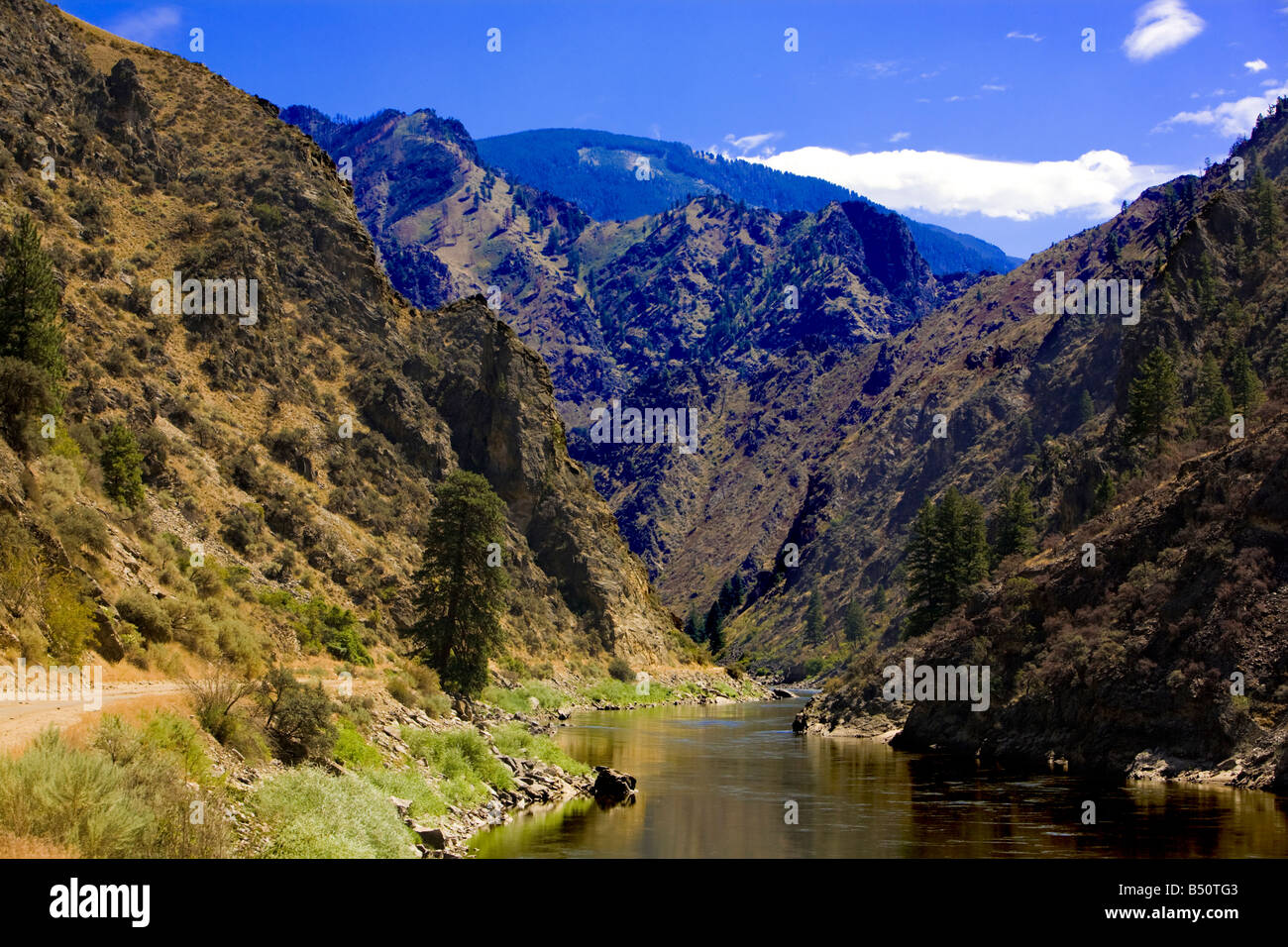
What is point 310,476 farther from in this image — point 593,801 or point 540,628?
point 593,801

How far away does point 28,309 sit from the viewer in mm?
40781

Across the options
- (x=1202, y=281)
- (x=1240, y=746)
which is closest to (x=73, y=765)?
(x=1240, y=746)

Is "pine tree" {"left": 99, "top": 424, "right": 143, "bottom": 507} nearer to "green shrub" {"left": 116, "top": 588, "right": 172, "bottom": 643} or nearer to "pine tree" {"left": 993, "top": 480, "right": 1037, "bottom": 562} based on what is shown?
"green shrub" {"left": 116, "top": 588, "right": 172, "bottom": 643}

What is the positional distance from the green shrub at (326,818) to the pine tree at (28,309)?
81.5ft

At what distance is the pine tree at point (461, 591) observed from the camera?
2147 inches

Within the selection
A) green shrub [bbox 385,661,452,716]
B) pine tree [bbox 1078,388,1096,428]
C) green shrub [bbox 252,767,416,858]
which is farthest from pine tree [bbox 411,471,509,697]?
pine tree [bbox 1078,388,1096,428]

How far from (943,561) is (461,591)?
138 feet

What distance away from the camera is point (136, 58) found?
3674 inches

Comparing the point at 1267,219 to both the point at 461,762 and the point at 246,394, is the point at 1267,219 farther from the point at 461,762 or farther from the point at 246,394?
the point at 461,762

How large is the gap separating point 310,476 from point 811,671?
109 meters

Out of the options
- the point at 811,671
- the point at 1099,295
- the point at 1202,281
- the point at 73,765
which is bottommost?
the point at 811,671

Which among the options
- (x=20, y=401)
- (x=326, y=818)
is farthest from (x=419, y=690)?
(x=326, y=818)

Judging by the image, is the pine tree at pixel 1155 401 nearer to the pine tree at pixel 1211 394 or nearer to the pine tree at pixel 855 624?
the pine tree at pixel 1211 394

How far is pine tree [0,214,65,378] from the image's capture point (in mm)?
40094
